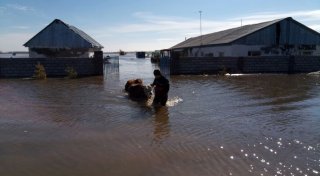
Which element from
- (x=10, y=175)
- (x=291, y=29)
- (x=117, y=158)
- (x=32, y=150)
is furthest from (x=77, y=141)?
(x=291, y=29)

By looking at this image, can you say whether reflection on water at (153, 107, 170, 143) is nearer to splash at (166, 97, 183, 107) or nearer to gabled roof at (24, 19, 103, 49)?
splash at (166, 97, 183, 107)

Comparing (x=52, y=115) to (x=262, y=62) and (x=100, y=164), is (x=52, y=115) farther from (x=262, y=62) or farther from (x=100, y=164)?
(x=262, y=62)

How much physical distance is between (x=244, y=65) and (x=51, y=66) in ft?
45.2

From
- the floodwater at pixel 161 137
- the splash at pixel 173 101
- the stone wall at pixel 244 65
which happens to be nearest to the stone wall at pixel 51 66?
the stone wall at pixel 244 65

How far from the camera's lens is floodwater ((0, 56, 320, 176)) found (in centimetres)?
650

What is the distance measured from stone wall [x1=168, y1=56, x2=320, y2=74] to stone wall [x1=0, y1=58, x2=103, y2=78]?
213 inches

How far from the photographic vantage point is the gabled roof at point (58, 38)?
113ft

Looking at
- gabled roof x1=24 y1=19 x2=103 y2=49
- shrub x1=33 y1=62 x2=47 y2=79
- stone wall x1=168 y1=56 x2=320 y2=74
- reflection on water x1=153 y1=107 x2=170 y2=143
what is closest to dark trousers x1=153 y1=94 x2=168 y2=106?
reflection on water x1=153 y1=107 x2=170 y2=143

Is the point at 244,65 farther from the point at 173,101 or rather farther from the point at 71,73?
the point at 173,101

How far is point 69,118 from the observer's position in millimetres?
10852

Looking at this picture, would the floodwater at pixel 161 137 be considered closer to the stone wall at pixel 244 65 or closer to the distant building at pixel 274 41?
the stone wall at pixel 244 65

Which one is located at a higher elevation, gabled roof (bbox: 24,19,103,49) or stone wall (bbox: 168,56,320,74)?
gabled roof (bbox: 24,19,103,49)

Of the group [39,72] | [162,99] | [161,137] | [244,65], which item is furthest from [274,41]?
[161,137]

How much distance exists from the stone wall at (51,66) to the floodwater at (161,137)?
12211 mm
